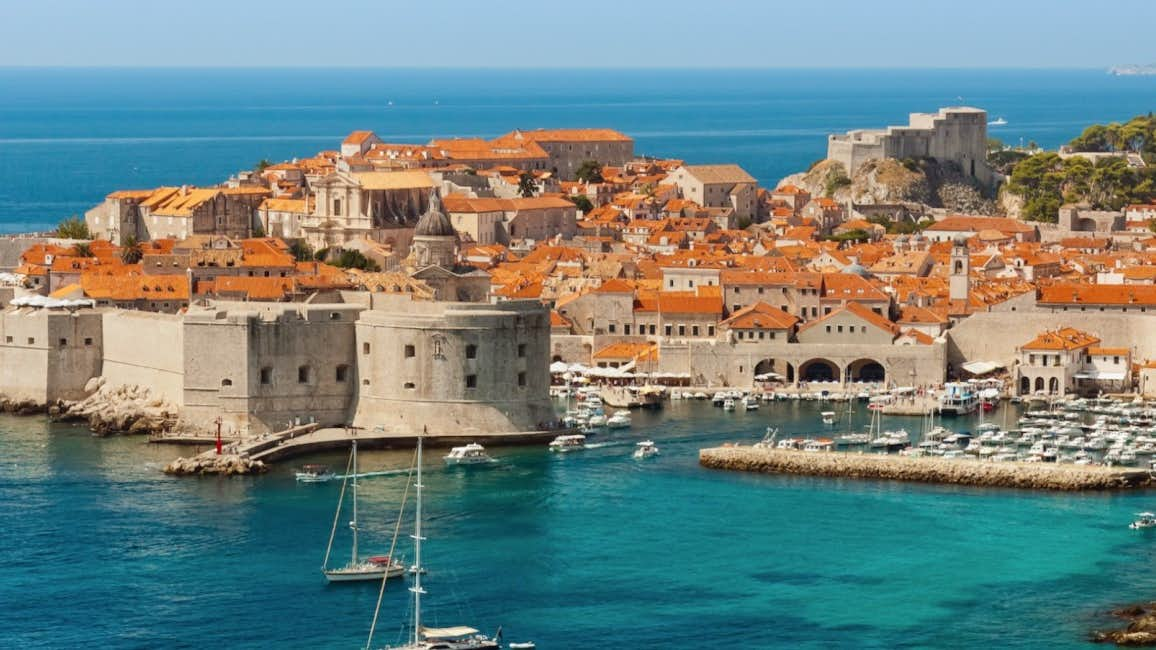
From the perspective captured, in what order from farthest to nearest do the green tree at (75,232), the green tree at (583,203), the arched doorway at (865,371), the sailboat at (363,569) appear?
the green tree at (583,203), the green tree at (75,232), the arched doorway at (865,371), the sailboat at (363,569)

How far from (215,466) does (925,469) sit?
41.4 feet

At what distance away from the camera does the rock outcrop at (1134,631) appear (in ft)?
105

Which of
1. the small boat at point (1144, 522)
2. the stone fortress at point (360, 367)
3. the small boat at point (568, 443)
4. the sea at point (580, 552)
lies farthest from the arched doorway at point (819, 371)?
the small boat at point (1144, 522)

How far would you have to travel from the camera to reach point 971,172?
9444 cm

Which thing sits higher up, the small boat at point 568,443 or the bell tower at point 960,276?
the bell tower at point 960,276

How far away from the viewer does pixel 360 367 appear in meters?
48.2

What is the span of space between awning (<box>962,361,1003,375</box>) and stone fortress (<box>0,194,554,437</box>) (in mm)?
11010

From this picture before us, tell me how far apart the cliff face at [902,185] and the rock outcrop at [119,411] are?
43983 millimetres

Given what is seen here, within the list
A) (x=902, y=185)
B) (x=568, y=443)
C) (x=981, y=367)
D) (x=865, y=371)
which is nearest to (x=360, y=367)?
(x=568, y=443)

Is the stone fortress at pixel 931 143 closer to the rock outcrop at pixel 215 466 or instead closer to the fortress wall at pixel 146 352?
the fortress wall at pixel 146 352

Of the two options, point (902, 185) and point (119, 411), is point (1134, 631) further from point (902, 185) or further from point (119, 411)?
point (902, 185)

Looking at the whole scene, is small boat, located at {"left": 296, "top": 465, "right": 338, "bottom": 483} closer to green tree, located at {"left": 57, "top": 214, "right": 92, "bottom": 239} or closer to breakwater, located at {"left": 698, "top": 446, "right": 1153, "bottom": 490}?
breakwater, located at {"left": 698, "top": 446, "right": 1153, "bottom": 490}

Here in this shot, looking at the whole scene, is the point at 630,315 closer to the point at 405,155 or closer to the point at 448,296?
the point at 448,296

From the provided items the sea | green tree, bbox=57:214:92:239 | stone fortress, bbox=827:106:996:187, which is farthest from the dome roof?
stone fortress, bbox=827:106:996:187
